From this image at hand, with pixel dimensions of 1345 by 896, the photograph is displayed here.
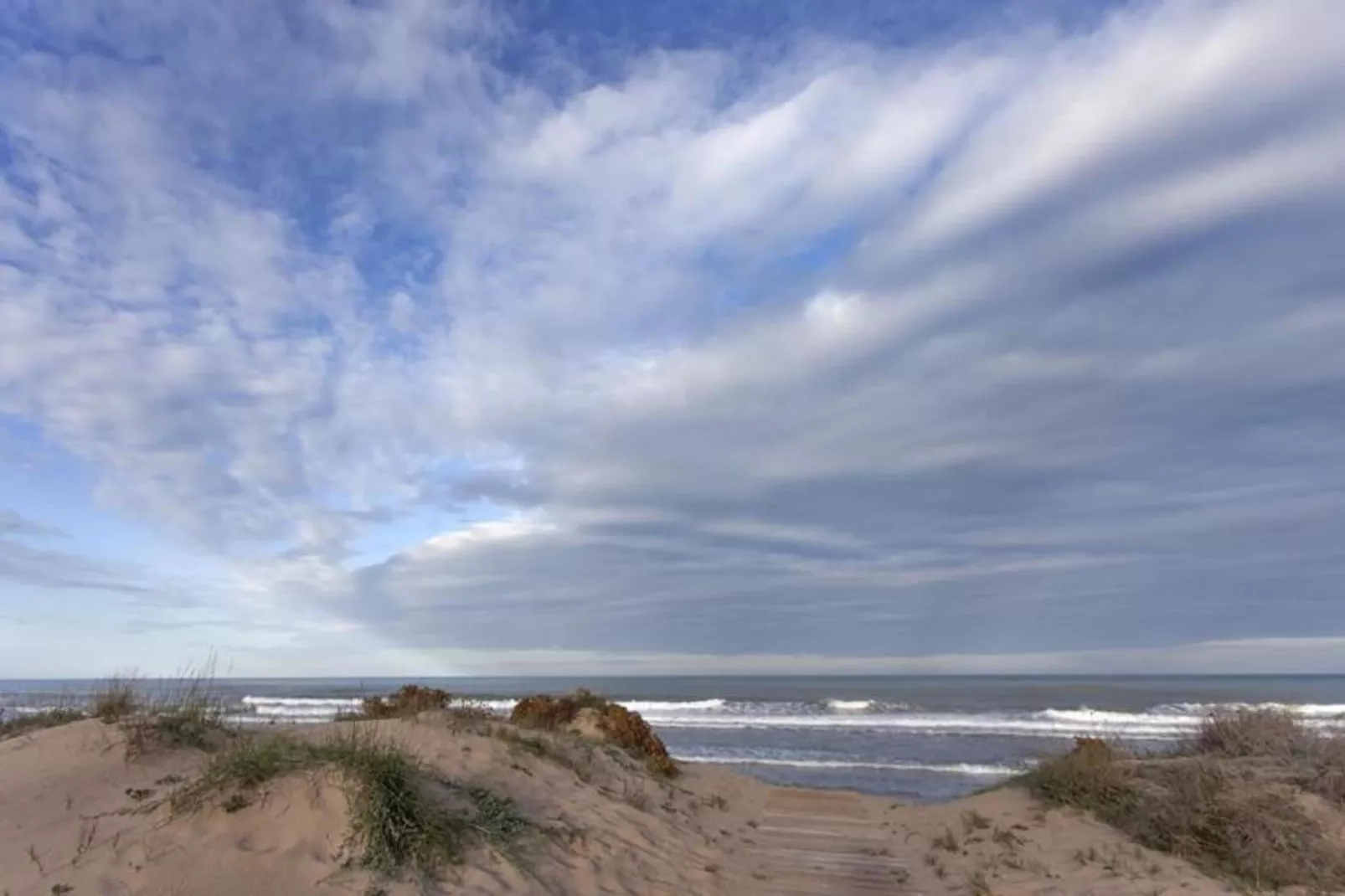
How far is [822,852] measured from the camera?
11719 millimetres

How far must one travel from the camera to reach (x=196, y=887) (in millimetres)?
5977

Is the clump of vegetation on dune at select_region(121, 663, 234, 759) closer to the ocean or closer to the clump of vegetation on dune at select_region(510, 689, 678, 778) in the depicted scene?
the ocean

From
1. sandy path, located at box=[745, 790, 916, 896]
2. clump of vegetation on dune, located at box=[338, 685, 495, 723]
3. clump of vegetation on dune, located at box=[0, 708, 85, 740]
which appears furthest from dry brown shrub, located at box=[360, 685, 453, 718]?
sandy path, located at box=[745, 790, 916, 896]

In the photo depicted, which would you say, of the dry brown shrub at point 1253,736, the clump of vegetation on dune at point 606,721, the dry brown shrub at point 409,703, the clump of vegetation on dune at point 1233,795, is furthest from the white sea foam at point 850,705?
the dry brown shrub at point 409,703

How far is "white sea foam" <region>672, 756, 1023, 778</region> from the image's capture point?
2262 cm

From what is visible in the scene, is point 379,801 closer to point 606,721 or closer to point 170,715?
point 170,715

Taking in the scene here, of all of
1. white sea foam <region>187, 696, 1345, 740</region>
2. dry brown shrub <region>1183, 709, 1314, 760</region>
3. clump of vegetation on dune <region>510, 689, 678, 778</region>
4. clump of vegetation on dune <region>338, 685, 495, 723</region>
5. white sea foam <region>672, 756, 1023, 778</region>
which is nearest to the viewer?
dry brown shrub <region>1183, 709, 1314, 760</region>

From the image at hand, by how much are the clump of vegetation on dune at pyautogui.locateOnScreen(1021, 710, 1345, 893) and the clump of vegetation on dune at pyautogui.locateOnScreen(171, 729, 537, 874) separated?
7627 mm

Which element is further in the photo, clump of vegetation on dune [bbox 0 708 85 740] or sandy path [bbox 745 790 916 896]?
clump of vegetation on dune [bbox 0 708 85 740]

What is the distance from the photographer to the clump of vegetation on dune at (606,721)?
16219 millimetres

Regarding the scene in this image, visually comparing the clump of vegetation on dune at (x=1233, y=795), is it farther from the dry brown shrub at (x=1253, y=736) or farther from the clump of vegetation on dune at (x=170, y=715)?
the clump of vegetation on dune at (x=170, y=715)

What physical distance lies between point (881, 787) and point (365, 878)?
15.9 m

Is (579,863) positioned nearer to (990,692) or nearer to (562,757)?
(562,757)

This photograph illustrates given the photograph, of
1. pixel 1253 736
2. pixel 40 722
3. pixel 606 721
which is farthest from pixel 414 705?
pixel 1253 736
